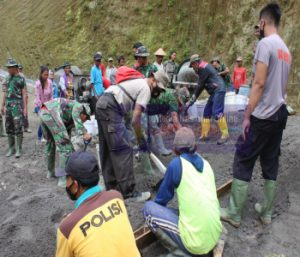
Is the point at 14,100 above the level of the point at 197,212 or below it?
above

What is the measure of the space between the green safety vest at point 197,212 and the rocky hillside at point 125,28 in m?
9.02

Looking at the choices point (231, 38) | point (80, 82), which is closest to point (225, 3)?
point (231, 38)

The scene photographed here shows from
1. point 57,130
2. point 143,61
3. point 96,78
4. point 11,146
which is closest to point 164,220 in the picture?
point 57,130

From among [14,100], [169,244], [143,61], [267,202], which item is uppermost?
[143,61]

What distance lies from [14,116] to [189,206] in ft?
14.2

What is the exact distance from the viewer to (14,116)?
6199 mm

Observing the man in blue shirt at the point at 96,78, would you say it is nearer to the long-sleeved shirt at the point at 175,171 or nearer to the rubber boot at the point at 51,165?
the rubber boot at the point at 51,165

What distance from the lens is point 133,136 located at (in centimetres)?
472

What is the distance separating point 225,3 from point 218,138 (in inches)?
328

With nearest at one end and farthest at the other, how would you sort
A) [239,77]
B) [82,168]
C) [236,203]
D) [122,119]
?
1. [82,168]
2. [236,203]
3. [122,119]
4. [239,77]

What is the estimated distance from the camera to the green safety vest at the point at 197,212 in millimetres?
2859

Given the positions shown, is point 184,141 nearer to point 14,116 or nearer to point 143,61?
point 143,61

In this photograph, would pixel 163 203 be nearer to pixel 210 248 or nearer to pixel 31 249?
pixel 210 248

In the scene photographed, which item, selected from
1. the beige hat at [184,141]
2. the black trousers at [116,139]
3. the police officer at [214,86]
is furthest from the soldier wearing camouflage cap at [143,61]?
the beige hat at [184,141]
